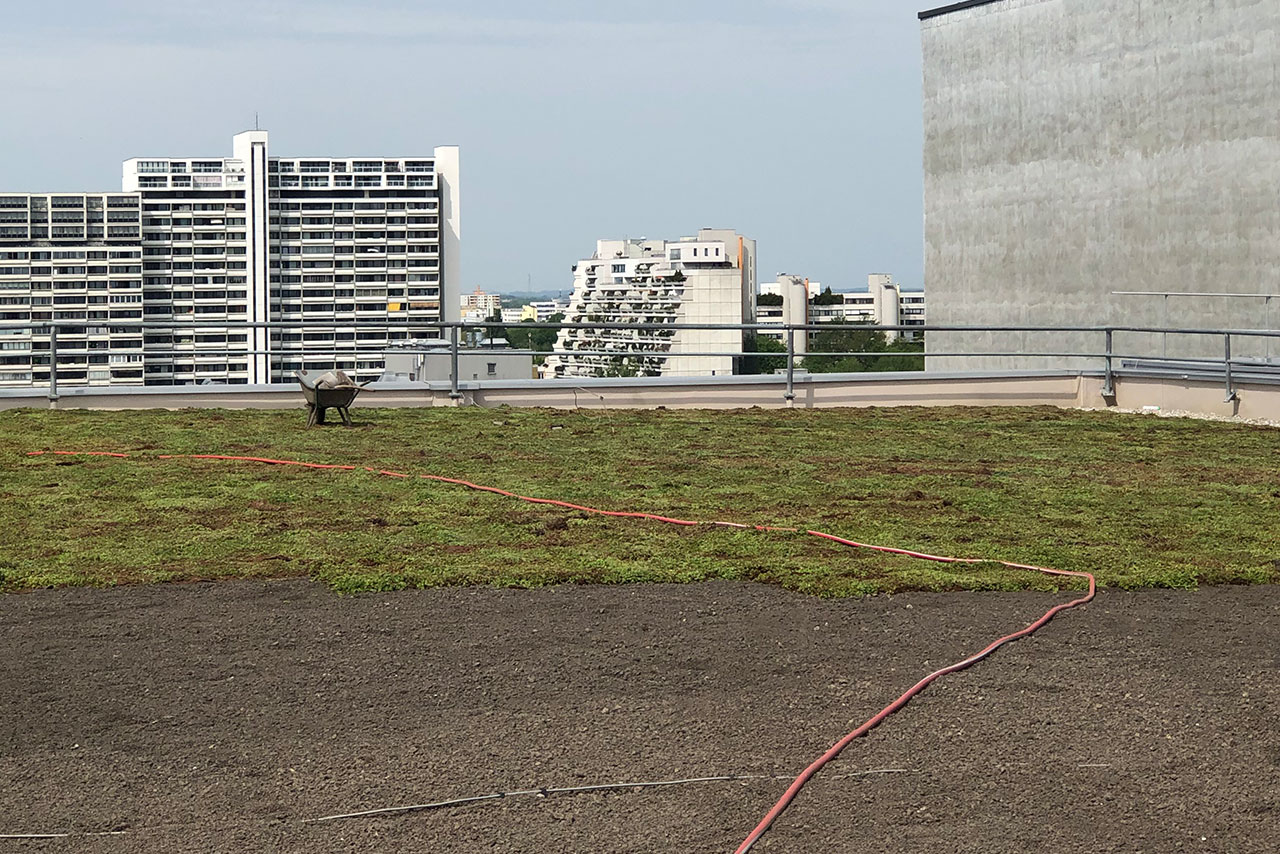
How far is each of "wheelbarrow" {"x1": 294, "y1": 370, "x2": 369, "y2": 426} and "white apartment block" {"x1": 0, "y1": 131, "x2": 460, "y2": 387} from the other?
12767 cm

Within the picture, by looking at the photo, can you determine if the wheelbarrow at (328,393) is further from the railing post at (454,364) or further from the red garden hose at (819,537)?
the red garden hose at (819,537)

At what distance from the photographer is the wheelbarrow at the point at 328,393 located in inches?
484

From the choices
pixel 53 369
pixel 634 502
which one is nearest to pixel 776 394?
pixel 53 369

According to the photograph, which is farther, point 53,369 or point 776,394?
point 776,394

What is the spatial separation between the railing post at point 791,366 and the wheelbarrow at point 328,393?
182 inches

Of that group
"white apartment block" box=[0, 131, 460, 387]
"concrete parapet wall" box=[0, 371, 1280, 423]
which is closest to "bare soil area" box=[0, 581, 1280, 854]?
"concrete parapet wall" box=[0, 371, 1280, 423]

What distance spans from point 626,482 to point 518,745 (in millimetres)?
5158

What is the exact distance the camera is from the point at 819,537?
6711mm

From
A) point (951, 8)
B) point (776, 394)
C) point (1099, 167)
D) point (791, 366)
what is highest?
point (951, 8)

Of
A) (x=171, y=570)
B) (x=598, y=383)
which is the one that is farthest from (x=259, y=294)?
(x=171, y=570)

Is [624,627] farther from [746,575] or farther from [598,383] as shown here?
[598,383]

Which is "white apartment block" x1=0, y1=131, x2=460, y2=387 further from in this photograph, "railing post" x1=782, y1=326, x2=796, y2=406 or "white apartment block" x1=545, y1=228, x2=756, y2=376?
"railing post" x1=782, y1=326, x2=796, y2=406

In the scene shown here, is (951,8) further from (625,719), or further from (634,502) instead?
(625,719)

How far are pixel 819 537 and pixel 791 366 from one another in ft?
28.1
